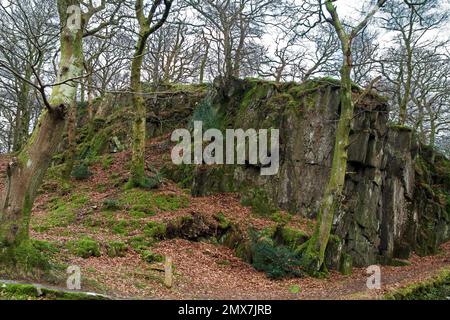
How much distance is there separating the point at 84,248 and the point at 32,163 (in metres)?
3.54

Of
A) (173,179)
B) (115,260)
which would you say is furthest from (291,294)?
(173,179)

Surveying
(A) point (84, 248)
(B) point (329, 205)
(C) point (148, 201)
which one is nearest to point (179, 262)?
(A) point (84, 248)

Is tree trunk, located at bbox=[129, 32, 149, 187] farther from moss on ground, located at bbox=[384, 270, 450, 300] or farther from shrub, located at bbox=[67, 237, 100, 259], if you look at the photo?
moss on ground, located at bbox=[384, 270, 450, 300]

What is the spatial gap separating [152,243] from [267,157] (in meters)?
6.54

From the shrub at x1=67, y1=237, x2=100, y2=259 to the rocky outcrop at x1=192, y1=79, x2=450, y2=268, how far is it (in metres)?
6.49

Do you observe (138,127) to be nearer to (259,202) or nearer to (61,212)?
(61,212)

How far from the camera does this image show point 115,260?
398 inches

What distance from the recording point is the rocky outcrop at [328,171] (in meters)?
15.7

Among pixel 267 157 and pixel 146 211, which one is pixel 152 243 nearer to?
pixel 146 211

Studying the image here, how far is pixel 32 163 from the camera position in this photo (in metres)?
7.16

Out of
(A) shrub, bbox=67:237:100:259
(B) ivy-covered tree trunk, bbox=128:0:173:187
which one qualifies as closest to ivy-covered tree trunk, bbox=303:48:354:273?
(A) shrub, bbox=67:237:100:259

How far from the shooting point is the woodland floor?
8.67 metres

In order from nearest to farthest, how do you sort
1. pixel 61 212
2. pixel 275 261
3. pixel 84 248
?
pixel 84 248
pixel 275 261
pixel 61 212
